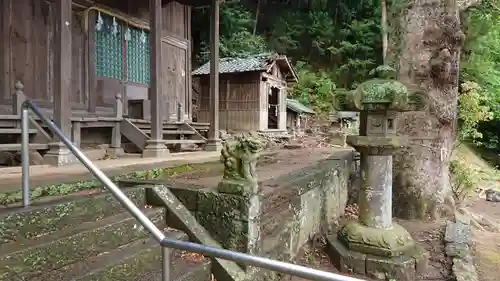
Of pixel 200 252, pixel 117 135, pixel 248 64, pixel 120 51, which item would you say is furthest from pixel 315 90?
pixel 200 252

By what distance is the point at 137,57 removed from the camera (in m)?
10.7

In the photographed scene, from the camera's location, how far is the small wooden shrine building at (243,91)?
669 inches

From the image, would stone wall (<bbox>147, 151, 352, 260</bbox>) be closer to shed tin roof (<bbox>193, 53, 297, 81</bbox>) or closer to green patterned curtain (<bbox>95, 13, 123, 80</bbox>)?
green patterned curtain (<bbox>95, 13, 123, 80</bbox>)

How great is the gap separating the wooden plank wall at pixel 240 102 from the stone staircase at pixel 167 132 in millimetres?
5921

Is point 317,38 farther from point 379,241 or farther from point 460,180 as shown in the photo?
point 379,241

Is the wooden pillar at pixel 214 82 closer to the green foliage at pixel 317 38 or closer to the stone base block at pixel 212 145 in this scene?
the stone base block at pixel 212 145

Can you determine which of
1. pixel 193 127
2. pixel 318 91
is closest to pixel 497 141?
pixel 318 91

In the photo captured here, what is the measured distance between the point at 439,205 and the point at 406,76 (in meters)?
2.64

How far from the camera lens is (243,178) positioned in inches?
134

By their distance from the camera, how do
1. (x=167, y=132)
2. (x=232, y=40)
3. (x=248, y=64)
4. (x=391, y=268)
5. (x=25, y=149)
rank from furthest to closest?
(x=232, y=40) < (x=248, y=64) < (x=167, y=132) < (x=391, y=268) < (x=25, y=149)

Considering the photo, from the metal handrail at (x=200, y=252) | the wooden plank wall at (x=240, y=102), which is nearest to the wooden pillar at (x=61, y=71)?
the metal handrail at (x=200, y=252)

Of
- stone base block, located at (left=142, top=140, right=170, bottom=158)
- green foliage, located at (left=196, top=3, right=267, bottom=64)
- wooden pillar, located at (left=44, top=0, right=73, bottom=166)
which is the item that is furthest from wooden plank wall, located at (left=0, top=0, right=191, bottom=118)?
green foliage, located at (left=196, top=3, right=267, bottom=64)

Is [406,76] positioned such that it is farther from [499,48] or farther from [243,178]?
[499,48]

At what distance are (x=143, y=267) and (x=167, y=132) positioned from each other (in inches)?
263
